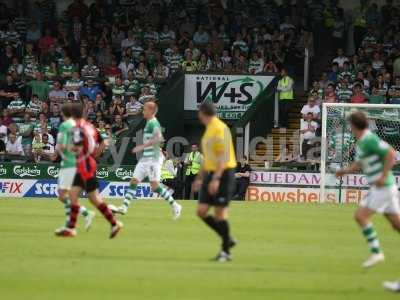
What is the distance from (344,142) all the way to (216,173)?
17.3 m

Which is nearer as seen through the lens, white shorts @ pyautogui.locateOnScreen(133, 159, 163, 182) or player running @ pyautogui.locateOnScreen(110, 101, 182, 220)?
player running @ pyautogui.locateOnScreen(110, 101, 182, 220)

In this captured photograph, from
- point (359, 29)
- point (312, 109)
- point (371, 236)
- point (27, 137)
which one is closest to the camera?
point (371, 236)

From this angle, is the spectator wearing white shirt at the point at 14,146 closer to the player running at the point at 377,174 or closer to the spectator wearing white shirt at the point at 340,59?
the spectator wearing white shirt at the point at 340,59

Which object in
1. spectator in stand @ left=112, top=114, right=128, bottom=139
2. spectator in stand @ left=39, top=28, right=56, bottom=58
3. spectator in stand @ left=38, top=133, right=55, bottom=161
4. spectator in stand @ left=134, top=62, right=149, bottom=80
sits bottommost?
spectator in stand @ left=38, top=133, right=55, bottom=161

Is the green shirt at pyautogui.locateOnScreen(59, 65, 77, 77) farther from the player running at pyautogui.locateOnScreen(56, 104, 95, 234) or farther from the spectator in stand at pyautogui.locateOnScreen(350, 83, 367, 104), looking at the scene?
the player running at pyautogui.locateOnScreen(56, 104, 95, 234)

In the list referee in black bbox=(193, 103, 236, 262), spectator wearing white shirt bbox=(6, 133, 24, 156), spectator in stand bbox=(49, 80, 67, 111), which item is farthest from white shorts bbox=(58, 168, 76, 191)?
spectator in stand bbox=(49, 80, 67, 111)

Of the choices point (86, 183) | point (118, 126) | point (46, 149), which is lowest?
point (46, 149)

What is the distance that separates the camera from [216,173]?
1356 cm

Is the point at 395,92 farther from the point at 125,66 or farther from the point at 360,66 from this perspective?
the point at 125,66

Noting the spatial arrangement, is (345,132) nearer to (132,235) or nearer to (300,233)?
(300,233)

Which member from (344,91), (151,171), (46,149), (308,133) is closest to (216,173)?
(151,171)

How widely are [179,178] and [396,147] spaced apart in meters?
6.48

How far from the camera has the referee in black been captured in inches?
539

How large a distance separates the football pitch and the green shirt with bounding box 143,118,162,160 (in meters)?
1.25
